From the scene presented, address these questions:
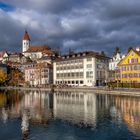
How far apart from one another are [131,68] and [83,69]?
2272 cm

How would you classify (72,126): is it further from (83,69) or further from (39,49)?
(39,49)

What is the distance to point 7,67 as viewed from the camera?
17050cm

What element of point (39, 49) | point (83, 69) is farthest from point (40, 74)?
point (39, 49)

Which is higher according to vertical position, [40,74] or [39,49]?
[39,49]

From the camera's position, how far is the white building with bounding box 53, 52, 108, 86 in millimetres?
109438

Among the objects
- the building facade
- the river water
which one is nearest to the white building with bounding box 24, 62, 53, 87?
the building facade

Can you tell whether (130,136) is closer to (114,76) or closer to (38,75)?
(114,76)

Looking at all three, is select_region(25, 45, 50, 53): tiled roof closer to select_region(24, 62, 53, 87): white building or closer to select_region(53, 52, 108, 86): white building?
select_region(24, 62, 53, 87): white building

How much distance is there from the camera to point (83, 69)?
112688 millimetres

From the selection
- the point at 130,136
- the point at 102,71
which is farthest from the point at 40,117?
the point at 102,71

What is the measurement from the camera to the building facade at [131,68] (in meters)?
94.2

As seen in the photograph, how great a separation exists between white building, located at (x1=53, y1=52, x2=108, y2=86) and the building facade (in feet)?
43.5

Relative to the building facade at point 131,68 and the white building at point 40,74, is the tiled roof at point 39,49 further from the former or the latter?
the building facade at point 131,68

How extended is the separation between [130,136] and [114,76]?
3893 inches
